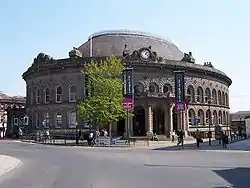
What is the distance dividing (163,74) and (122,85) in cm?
1432

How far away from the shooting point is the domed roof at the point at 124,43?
63562 mm

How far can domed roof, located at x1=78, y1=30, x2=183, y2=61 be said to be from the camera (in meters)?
63.6

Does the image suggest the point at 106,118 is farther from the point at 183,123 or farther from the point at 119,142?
the point at 183,123

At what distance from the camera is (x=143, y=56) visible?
2304 inches

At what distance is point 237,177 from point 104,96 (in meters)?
31.6

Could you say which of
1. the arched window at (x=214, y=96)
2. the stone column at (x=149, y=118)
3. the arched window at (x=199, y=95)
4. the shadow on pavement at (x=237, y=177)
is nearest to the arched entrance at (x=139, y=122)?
the stone column at (x=149, y=118)

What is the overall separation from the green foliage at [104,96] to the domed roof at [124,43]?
47.7ft

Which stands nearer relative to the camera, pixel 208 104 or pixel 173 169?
pixel 173 169

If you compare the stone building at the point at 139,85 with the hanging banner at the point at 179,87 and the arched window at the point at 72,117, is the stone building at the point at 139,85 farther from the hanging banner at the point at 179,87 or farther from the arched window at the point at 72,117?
the hanging banner at the point at 179,87

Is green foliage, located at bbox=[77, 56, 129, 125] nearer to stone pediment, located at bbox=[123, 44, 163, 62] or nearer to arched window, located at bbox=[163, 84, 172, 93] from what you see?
stone pediment, located at bbox=[123, 44, 163, 62]

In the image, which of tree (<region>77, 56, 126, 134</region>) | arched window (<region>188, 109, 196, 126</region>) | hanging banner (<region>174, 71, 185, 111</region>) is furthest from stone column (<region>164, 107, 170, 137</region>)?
arched window (<region>188, 109, 196, 126</region>)

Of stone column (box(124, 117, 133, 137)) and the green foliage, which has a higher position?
the green foliage

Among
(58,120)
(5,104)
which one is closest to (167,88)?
(58,120)

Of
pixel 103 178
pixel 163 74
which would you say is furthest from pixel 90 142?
pixel 103 178
